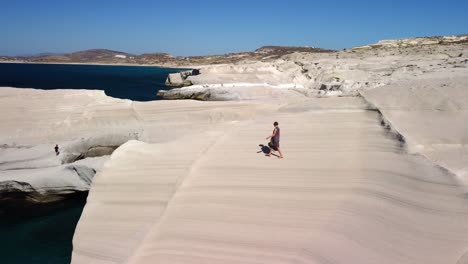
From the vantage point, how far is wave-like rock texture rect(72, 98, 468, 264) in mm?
6305

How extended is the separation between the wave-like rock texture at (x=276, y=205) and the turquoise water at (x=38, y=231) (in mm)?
1547

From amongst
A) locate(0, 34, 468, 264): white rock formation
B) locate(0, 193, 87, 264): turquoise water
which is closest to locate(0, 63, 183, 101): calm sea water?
locate(0, 34, 468, 264): white rock formation

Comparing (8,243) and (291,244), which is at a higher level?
(291,244)

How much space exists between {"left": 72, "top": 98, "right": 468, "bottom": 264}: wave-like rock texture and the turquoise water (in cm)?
155

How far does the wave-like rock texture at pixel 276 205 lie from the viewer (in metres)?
6.30

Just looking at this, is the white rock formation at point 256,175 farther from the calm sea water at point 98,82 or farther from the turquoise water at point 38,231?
the calm sea water at point 98,82

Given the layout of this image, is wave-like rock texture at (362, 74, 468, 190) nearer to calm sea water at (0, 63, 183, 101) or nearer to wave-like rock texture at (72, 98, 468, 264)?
wave-like rock texture at (72, 98, 468, 264)

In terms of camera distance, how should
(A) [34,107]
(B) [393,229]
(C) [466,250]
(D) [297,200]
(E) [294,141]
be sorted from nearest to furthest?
(C) [466,250] → (B) [393,229] → (D) [297,200] → (E) [294,141] → (A) [34,107]

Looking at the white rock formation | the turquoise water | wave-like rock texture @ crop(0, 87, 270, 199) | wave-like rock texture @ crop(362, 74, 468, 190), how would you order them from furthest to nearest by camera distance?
wave-like rock texture @ crop(0, 87, 270, 199), wave-like rock texture @ crop(362, 74, 468, 190), the turquoise water, the white rock formation

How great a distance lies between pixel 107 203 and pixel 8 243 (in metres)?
2.99

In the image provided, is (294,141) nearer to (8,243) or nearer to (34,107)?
(8,243)

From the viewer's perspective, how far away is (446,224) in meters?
6.77

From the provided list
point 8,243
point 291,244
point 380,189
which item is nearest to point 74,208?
point 8,243

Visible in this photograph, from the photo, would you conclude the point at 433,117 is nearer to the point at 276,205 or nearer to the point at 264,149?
the point at 264,149
